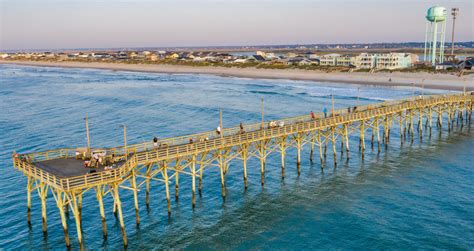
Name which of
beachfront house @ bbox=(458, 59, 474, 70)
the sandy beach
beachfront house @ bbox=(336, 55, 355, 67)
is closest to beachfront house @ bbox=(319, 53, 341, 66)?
beachfront house @ bbox=(336, 55, 355, 67)

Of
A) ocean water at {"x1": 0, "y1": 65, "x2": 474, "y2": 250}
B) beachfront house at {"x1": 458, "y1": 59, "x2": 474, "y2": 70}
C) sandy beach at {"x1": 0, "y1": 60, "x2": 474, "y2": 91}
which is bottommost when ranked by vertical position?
ocean water at {"x1": 0, "y1": 65, "x2": 474, "y2": 250}

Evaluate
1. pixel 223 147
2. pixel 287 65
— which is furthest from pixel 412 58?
pixel 223 147

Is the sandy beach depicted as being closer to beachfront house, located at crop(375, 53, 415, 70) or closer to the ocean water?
beachfront house, located at crop(375, 53, 415, 70)

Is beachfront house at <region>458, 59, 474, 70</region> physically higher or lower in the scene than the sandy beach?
higher

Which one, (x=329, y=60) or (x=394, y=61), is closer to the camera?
(x=394, y=61)

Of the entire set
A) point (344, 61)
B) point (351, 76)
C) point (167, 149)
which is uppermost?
point (344, 61)

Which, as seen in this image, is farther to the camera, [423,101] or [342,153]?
[423,101]

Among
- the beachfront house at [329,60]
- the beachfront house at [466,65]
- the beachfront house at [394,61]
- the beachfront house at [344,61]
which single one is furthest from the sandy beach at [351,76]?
the beachfront house at [344,61]

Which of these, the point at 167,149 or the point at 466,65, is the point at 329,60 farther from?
the point at 167,149

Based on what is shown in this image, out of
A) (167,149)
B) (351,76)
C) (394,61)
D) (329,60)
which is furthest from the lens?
(329,60)

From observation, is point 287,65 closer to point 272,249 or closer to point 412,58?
point 412,58

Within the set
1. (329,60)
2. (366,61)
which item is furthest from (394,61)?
(329,60)
